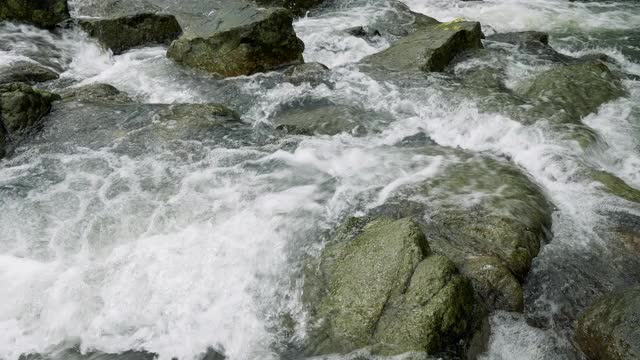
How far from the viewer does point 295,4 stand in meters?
12.6

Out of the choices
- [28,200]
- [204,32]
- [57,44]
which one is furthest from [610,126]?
[57,44]

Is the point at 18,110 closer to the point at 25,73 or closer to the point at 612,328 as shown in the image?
the point at 25,73

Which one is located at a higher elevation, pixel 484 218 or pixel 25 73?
pixel 25 73

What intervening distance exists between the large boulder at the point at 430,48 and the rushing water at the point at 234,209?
48cm

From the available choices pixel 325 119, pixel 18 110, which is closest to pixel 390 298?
pixel 325 119

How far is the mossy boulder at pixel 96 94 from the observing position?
8.01m

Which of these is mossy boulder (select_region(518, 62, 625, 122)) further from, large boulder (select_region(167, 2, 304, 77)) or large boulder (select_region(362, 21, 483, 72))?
large boulder (select_region(167, 2, 304, 77))

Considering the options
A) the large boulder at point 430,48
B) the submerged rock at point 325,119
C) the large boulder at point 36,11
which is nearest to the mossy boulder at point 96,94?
the submerged rock at point 325,119

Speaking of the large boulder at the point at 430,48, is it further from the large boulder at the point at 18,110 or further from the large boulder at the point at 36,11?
the large boulder at the point at 36,11

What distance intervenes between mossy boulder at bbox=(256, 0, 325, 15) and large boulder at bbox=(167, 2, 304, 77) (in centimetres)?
285

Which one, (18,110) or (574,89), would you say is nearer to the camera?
(18,110)

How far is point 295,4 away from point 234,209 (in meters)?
8.14

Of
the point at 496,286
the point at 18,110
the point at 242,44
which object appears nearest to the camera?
the point at 496,286

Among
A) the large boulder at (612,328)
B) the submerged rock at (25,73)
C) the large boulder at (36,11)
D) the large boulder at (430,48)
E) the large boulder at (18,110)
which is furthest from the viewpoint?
the large boulder at (36,11)
